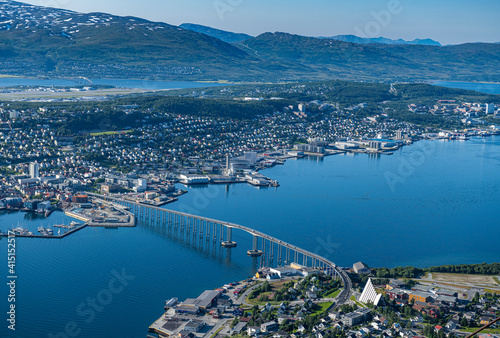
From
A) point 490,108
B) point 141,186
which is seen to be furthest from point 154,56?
point 141,186

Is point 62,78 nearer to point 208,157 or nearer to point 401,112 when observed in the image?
point 401,112

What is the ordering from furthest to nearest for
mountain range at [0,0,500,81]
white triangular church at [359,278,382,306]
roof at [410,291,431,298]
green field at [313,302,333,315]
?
mountain range at [0,0,500,81] < roof at [410,291,431,298] < white triangular church at [359,278,382,306] < green field at [313,302,333,315]

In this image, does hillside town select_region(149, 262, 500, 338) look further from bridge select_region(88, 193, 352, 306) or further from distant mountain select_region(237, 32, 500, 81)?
distant mountain select_region(237, 32, 500, 81)

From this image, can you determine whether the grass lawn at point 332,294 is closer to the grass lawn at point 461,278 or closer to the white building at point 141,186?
the grass lawn at point 461,278

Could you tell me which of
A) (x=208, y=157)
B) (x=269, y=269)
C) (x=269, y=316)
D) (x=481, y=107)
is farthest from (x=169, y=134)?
(x=481, y=107)

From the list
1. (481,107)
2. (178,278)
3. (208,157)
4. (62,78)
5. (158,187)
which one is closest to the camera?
(178,278)

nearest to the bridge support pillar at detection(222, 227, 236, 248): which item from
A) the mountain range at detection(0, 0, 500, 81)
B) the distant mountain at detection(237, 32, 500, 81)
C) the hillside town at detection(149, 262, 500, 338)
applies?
the hillside town at detection(149, 262, 500, 338)

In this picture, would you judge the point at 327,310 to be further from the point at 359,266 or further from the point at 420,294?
the point at 359,266
